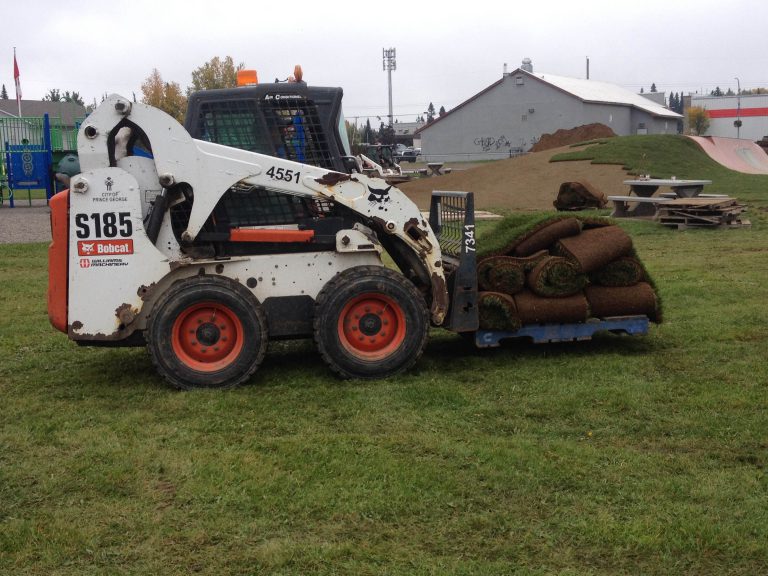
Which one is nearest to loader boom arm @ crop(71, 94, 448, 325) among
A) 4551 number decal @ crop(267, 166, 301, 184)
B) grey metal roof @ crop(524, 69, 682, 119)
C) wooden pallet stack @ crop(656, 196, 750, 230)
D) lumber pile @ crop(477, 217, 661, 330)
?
4551 number decal @ crop(267, 166, 301, 184)

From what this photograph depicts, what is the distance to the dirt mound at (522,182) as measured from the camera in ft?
82.8

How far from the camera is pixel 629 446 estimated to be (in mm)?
5328

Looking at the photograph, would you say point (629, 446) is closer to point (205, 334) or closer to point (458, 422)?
point (458, 422)

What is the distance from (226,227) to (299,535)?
3.20 metres

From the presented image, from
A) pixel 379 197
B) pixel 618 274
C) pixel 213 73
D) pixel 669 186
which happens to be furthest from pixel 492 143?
pixel 379 197

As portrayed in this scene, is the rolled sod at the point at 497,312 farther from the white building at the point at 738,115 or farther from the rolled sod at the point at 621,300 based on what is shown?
the white building at the point at 738,115

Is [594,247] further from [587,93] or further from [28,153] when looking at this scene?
[587,93]

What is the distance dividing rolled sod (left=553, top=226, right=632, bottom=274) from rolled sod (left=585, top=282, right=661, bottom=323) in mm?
212

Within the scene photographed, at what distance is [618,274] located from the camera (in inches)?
295

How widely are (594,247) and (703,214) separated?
1113cm

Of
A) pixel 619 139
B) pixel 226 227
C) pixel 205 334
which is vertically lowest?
pixel 205 334

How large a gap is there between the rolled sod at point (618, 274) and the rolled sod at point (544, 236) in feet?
1.33

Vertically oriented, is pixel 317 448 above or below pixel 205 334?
below

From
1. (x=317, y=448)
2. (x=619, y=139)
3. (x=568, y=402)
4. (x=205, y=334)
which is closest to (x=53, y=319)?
(x=205, y=334)
